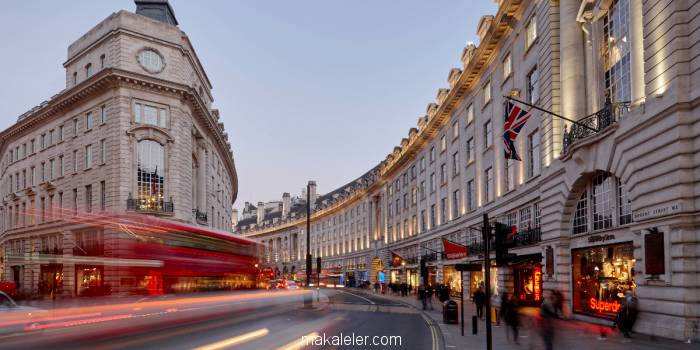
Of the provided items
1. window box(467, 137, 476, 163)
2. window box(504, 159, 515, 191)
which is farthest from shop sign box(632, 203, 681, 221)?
window box(467, 137, 476, 163)

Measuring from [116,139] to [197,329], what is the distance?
3126 cm

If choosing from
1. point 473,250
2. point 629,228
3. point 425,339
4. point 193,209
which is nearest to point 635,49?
point 629,228

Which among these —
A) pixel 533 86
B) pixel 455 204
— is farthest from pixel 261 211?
pixel 533 86

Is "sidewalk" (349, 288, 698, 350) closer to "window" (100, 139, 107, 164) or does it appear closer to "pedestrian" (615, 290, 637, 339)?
"pedestrian" (615, 290, 637, 339)

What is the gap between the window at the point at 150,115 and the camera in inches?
2018

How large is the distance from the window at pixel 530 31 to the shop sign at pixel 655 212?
47.9 ft

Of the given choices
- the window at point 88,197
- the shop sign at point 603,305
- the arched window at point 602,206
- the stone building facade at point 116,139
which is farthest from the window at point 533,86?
the window at point 88,197

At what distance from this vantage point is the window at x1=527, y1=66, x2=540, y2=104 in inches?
1278

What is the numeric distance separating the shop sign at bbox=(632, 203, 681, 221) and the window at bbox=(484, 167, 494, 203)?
20621 millimetres

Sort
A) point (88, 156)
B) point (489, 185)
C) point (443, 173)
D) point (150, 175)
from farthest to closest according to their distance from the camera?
point (443, 173)
point (88, 156)
point (150, 175)
point (489, 185)

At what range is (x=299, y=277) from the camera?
11100cm

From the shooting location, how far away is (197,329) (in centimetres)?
2327

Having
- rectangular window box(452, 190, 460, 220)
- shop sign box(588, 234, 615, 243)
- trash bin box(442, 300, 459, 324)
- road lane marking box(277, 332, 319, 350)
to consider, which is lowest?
trash bin box(442, 300, 459, 324)

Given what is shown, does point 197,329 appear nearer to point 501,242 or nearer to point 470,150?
point 501,242
